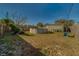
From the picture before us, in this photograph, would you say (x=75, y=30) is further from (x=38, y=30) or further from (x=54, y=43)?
(x=38, y=30)

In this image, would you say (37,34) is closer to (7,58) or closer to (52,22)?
(52,22)

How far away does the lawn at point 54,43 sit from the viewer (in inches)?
62.3

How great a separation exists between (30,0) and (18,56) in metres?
0.68

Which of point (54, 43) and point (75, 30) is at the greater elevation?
point (75, 30)

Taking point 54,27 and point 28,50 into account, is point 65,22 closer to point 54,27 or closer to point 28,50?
point 54,27

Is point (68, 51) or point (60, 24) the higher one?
point (60, 24)

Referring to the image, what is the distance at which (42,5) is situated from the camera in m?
1.62

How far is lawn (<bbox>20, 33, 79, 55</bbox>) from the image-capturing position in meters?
1.58

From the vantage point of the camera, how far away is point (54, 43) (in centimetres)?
159

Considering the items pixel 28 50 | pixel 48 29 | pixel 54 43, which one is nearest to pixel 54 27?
pixel 48 29

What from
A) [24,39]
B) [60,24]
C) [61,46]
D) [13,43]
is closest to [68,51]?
[61,46]

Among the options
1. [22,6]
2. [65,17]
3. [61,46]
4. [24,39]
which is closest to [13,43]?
[24,39]

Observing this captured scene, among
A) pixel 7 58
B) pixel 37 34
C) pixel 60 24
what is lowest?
pixel 7 58

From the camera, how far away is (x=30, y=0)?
1626 mm
